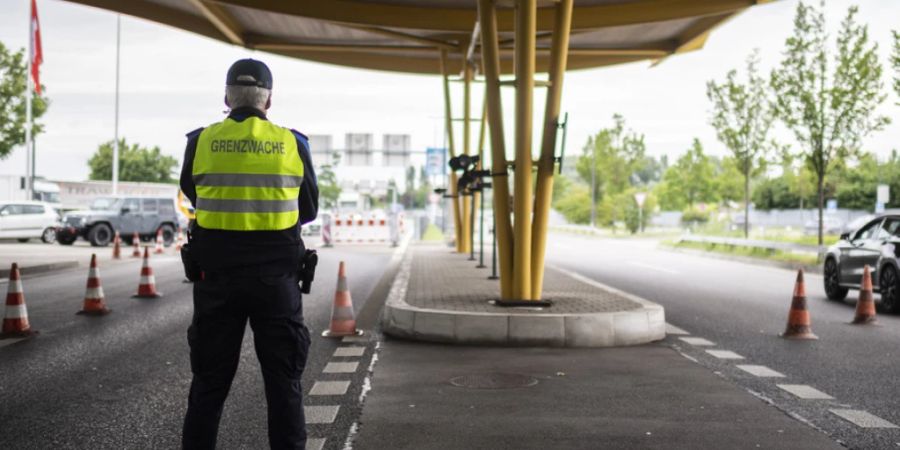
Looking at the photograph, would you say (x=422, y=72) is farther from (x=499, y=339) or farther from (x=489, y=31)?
(x=499, y=339)

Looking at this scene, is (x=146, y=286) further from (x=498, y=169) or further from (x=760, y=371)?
(x=760, y=371)

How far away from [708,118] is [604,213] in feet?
110

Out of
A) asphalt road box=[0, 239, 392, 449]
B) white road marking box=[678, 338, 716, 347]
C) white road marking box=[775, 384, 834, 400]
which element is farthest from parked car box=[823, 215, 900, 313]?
asphalt road box=[0, 239, 392, 449]

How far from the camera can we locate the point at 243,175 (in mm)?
4230

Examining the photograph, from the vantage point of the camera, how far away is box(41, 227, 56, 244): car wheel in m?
35.3

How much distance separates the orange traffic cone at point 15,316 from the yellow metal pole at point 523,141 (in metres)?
5.43

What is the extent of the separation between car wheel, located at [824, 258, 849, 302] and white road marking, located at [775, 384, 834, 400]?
8.55 m

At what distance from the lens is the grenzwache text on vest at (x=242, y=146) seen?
13.8ft

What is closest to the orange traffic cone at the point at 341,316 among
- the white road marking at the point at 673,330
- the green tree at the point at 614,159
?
the white road marking at the point at 673,330

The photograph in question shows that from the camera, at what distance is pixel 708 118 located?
111 feet

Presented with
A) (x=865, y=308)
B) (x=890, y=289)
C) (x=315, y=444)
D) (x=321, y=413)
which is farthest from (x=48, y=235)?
(x=315, y=444)

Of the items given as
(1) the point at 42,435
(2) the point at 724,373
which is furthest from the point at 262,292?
(2) the point at 724,373

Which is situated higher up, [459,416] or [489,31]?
[489,31]

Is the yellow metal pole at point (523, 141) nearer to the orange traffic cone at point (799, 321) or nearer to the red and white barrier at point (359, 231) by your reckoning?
the orange traffic cone at point (799, 321)
